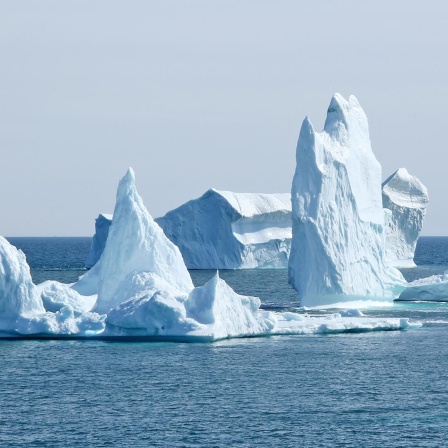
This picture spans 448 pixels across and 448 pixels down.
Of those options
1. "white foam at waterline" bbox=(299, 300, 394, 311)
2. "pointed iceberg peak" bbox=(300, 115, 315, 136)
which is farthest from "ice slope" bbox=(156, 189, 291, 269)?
"pointed iceberg peak" bbox=(300, 115, 315, 136)

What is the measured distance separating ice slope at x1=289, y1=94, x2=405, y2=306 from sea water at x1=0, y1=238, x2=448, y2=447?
321 inches

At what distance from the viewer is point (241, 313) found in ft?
114

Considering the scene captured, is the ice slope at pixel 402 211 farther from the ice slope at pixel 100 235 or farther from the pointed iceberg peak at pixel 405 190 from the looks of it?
the ice slope at pixel 100 235

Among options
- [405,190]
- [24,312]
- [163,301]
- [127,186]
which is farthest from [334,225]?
[405,190]

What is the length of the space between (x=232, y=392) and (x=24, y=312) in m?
10.7

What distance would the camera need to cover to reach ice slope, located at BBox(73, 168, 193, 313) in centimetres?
3697

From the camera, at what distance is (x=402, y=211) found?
252 feet

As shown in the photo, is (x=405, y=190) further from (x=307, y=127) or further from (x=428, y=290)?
(x=307, y=127)

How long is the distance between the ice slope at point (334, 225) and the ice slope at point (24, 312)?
12.3m

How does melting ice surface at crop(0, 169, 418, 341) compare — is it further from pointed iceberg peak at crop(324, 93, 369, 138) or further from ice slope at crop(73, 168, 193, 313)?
pointed iceberg peak at crop(324, 93, 369, 138)

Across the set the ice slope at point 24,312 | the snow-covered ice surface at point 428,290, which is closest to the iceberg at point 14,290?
the ice slope at point 24,312

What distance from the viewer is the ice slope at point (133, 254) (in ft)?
121

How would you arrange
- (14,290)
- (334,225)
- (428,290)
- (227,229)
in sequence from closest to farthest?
(14,290), (334,225), (428,290), (227,229)

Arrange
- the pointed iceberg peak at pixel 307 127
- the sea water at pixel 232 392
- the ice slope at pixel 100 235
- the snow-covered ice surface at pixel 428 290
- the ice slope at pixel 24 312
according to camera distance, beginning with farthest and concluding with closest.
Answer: the ice slope at pixel 100 235, the snow-covered ice surface at pixel 428 290, the pointed iceberg peak at pixel 307 127, the ice slope at pixel 24 312, the sea water at pixel 232 392
